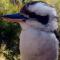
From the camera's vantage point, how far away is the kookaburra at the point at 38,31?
2.89m

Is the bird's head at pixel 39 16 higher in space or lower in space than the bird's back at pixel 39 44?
higher

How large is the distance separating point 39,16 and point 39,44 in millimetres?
223

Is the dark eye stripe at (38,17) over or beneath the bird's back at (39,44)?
over

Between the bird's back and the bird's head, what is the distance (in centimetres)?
6

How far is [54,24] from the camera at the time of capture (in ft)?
9.38

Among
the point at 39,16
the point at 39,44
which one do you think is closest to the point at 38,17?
the point at 39,16

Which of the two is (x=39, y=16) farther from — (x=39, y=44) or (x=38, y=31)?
(x=39, y=44)

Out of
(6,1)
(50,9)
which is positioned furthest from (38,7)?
(6,1)

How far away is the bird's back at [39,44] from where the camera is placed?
2914 mm

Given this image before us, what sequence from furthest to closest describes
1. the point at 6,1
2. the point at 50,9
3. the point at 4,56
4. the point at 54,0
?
the point at 6,1
the point at 54,0
the point at 4,56
the point at 50,9

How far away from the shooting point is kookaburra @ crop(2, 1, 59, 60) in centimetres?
289

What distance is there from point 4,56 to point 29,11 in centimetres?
373

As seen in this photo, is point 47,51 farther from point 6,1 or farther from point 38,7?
point 6,1

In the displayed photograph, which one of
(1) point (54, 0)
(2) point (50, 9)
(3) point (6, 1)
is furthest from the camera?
(3) point (6, 1)
